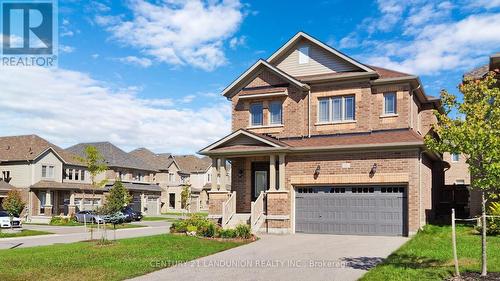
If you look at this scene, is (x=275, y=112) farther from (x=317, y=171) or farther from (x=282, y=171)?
(x=317, y=171)

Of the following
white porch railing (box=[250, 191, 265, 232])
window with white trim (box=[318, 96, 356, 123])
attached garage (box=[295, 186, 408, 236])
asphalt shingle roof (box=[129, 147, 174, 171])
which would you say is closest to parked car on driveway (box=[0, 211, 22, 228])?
white porch railing (box=[250, 191, 265, 232])

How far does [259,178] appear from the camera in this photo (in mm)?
25453

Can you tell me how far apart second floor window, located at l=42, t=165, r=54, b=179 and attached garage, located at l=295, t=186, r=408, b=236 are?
100ft

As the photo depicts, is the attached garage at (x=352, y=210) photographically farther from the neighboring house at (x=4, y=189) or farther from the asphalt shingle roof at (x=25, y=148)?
the asphalt shingle roof at (x=25, y=148)

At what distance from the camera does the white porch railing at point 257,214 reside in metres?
22.4

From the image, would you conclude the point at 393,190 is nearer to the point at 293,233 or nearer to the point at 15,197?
the point at 293,233

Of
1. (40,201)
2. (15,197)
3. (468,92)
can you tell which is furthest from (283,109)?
(40,201)

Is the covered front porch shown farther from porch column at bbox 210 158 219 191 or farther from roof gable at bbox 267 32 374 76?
roof gable at bbox 267 32 374 76

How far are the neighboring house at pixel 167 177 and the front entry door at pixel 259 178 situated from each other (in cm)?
3620

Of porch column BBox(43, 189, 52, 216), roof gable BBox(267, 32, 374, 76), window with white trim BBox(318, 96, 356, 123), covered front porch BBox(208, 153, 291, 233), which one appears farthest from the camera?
porch column BBox(43, 189, 52, 216)

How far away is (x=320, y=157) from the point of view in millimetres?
22656

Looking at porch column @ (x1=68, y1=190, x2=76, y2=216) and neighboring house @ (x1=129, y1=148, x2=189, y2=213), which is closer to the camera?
porch column @ (x1=68, y1=190, x2=76, y2=216)

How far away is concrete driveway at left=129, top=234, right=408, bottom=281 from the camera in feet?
38.4

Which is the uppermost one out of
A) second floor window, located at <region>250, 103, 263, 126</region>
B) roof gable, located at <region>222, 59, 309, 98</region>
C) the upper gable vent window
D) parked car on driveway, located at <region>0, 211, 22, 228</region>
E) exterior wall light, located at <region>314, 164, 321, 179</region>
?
the upper gable vent window
